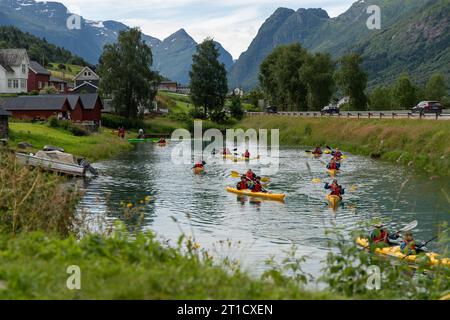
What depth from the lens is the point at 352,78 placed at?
289 feet

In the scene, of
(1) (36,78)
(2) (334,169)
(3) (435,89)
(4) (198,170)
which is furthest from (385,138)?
(1) (36,78)

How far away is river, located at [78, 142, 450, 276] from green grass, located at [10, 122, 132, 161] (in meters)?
3.36

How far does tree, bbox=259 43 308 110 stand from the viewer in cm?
9781

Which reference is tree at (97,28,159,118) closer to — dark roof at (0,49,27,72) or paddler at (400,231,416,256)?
dark roof at (0,49,27,72)

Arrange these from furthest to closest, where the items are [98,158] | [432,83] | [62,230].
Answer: [432,83] → [98,158] → [62,230]

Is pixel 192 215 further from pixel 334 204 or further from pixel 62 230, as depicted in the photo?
pixel 62 230

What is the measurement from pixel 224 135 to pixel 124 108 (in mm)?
17481

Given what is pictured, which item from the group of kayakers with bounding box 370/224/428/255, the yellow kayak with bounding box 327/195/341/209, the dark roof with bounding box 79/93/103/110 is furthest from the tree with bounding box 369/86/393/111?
the group of kayakers with bounding box 370/224/428/255

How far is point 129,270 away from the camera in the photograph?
30.0ft

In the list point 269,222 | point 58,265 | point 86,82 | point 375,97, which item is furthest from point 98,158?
point 375,97

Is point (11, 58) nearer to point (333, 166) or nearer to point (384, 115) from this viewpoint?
point (384, 115)

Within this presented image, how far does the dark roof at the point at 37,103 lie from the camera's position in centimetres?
7206

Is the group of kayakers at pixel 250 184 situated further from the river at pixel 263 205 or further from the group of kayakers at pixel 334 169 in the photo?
the group of kayakers at pixel 334 169

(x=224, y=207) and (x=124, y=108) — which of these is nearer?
(x=224, y=207)
